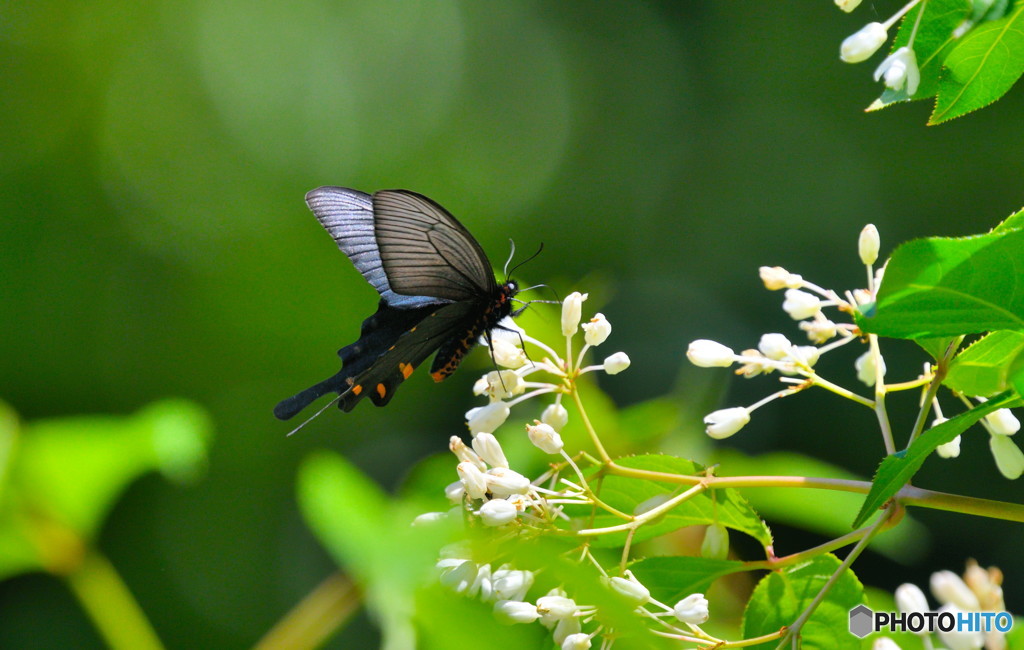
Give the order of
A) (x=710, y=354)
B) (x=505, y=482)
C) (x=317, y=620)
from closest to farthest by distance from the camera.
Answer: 1. (x=505, y=482)
2. (x=710, y=354)
3. (x=317, y=620)

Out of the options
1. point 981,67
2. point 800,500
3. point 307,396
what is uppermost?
point 981,67

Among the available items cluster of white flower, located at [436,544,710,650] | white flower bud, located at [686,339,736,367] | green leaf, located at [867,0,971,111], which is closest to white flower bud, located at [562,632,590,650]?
cluster of white flower, located at [436,544,710,650]

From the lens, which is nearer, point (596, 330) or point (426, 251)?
point (596, 330)

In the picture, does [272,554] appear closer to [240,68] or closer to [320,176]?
[320,176]

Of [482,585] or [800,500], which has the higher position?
[482,585]

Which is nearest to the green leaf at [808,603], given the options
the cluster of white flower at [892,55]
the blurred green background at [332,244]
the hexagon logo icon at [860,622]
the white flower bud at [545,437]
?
the hexagon logo icon at [860,622]

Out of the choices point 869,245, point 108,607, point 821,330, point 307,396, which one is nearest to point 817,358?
point 821,330

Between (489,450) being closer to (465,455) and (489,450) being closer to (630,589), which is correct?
(465,455)
